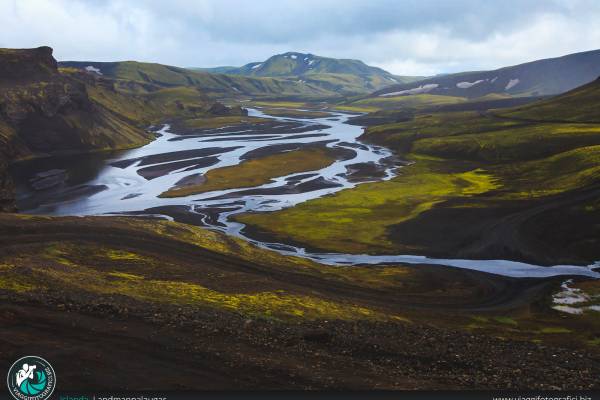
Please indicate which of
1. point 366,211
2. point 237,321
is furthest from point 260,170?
point 237,321

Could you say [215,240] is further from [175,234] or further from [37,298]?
[37,298]

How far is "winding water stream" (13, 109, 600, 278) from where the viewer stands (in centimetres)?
7362

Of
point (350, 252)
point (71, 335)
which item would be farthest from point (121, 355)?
point (350, 252)

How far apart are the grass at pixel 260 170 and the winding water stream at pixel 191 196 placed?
12.8 feet

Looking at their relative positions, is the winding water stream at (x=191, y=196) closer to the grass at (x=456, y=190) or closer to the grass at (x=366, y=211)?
the grass at (x=366, y=211)

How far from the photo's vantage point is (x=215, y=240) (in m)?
68.2

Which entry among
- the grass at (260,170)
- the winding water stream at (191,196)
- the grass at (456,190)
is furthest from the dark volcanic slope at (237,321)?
the grass at (260,170)

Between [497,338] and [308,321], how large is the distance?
15.2 metres

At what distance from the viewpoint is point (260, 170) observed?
479 feet

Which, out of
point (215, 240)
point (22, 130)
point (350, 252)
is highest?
point (22, 130)

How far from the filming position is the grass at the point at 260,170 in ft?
406

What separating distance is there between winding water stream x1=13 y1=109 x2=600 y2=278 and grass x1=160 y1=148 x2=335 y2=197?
3.90m

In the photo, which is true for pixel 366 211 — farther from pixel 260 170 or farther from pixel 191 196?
pixel 260 170

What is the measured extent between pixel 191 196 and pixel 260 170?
116 feet
